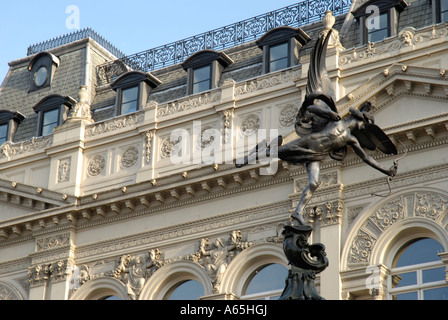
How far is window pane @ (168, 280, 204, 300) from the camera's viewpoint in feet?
117

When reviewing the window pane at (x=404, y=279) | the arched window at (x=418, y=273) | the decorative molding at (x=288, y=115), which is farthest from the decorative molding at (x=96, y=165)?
the window pane at (x=404, y=279)

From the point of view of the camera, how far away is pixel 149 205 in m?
37.0

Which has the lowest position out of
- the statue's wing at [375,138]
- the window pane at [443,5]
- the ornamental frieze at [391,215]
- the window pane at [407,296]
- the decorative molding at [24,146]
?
the statue's wing at [375,138]

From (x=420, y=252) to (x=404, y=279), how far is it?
97 centimetres

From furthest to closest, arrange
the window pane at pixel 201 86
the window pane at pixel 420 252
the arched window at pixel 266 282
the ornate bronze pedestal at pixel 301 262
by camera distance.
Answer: the window pane at pixel 201 86 < the arched window at pixel 266 282 < the window pane at pixel 420 252 < the ornate bronze pedestal at pixel 301 262

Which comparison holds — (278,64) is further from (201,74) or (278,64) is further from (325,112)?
A: (325,112)

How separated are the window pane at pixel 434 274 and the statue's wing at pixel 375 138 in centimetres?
1465

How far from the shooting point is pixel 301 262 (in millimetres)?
15547

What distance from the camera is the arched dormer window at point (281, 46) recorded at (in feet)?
125

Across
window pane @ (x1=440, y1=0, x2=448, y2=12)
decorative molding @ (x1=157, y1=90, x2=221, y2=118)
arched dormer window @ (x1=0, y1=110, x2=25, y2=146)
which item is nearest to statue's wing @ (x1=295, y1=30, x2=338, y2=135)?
window pane @ (x1=440, y1=0, x2=448, y2=12)

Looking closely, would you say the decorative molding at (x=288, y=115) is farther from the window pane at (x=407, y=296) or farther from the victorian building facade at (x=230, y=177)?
the window pane at (x=407, y=296)

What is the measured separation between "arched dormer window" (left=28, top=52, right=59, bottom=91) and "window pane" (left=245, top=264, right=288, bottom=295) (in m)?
16.5

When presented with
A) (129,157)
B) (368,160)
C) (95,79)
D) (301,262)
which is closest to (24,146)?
(95,79)

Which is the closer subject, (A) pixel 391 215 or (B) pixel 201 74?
(A) pixel 391 215
